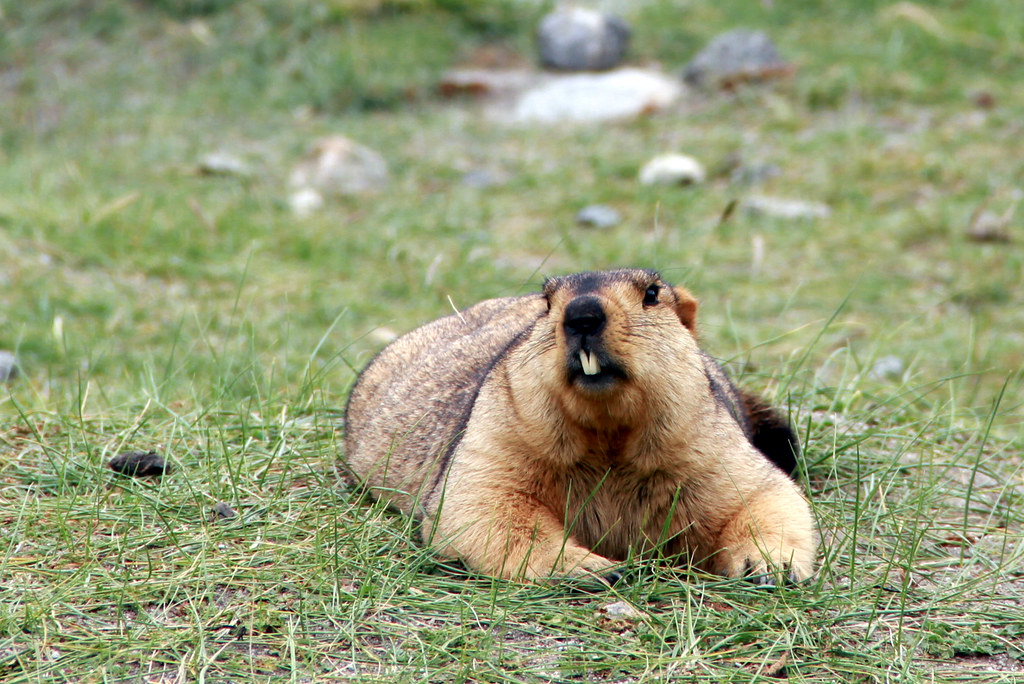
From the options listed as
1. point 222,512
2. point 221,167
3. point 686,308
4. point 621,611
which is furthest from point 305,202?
point 621,611

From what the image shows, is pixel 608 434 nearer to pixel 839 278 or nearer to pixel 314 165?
pixel 839 278

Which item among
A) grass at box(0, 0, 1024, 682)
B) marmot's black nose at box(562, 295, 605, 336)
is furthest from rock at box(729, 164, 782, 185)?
marmot's black nose at box(562, 295, 605, 336)

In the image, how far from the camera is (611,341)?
3.38m

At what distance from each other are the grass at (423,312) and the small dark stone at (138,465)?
0.35 ft

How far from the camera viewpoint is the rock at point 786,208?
973 centimetres

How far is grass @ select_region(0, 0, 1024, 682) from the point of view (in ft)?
11.0

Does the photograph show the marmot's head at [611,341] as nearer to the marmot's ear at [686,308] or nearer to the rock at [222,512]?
the marmot's ear at [686,308]

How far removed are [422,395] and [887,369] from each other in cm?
308

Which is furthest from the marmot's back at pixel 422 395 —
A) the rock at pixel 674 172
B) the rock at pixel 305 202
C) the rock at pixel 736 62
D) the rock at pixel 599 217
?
the rock at pixel 736 62

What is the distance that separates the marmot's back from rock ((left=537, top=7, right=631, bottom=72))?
8.76 meters

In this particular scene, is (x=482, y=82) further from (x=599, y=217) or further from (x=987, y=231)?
(x=987, y=231)

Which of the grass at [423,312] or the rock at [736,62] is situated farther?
the rock at [736,62]

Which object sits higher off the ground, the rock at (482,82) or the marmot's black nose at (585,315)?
the marmot's black nose at (585,315)

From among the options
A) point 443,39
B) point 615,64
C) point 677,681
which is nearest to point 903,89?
point 615,64
